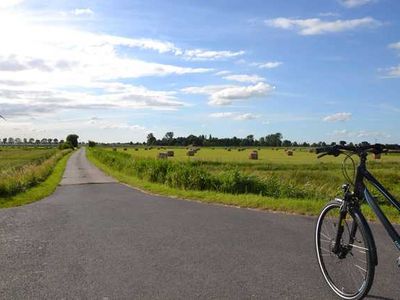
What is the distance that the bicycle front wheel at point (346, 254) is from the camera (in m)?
4.82

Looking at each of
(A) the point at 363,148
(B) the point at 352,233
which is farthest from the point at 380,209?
(A) the point at 363,148

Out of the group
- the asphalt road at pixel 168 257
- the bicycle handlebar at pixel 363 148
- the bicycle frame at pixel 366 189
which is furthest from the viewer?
the asphalt road at pixel 168 257

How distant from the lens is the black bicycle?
4.85 metres

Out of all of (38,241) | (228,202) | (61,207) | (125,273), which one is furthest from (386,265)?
(61,207)

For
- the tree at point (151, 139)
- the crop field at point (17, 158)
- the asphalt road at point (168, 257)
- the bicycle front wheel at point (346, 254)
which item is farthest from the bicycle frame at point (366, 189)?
the tree at point (151, 139)

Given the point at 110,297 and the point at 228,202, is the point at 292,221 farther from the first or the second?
the point at 110,297

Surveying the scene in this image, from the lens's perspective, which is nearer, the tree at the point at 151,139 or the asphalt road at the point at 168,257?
the asphalt road at the point at 168,257

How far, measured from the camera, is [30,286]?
5.84 meters

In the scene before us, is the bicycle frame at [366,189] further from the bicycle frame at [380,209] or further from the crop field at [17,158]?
the crop field at [17,158]

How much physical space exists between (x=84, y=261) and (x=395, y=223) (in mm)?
6816

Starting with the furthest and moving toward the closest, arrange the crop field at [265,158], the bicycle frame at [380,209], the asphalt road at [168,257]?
the crop field at [265,158] → the asphalt road at [168,257] → the bicycle frame at [380,209]

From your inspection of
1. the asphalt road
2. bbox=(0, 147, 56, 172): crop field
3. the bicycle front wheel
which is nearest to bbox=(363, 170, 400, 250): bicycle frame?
the bicycle front wheel

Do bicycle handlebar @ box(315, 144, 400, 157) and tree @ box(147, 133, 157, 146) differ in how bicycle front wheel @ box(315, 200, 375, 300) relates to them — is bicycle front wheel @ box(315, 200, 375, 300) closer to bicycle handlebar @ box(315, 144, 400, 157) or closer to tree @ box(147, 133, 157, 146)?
→ bicycle handlebar @ box(315, 144, 400, 157)

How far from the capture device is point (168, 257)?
282 inches
